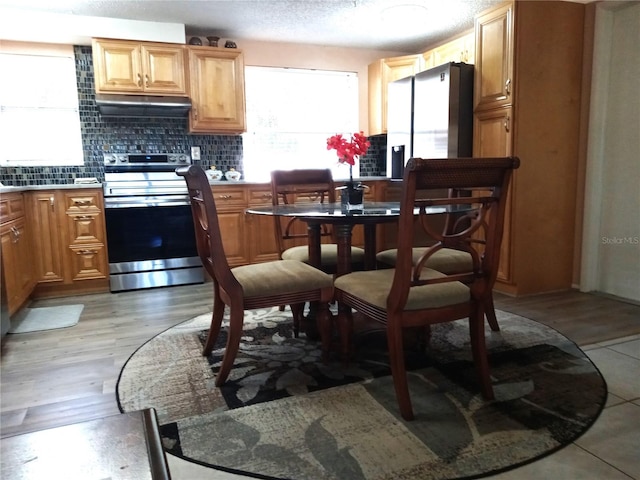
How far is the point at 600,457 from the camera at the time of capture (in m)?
1.45

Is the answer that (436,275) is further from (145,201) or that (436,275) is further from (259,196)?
(145,201)

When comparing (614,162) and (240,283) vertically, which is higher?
(614,162)

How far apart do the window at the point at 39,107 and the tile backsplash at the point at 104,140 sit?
7 cm

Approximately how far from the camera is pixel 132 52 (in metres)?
3.96

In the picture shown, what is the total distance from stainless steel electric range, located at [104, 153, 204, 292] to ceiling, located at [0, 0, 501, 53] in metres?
1.23

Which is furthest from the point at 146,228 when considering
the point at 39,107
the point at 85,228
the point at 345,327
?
the point at 345,327

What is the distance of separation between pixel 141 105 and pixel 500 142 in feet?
9.63

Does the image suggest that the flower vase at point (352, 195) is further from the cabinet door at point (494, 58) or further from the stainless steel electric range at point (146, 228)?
the stainless steel electric range at point (146, 228)

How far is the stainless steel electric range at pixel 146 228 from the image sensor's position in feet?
12.5

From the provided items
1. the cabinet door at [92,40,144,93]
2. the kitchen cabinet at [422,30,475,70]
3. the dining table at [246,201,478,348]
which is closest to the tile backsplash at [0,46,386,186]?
the cabinet door at [92,40,144,93]

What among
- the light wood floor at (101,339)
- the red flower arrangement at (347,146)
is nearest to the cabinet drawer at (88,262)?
the light wood floor at (101,339)

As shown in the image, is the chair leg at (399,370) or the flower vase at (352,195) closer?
the chair leg at (399,370)

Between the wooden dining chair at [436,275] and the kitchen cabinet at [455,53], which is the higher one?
the kitchen cabinet at [455,53]

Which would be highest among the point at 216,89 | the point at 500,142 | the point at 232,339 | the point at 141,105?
the point at 216,89
